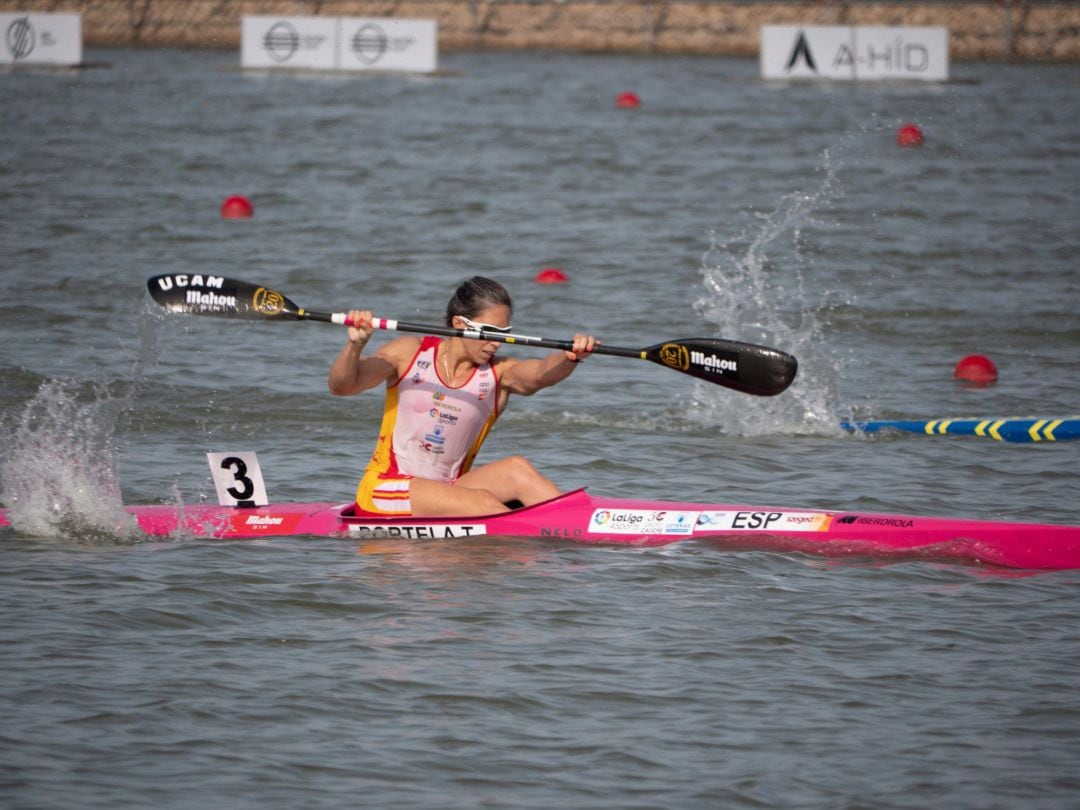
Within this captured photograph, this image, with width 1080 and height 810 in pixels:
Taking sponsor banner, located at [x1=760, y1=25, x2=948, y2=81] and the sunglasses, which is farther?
sponsor banner, located at [x1=760, y1=25, x2=948, y2=81]

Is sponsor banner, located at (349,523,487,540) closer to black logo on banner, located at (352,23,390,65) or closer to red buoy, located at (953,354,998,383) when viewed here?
red buoy, located at (953,354,998,383)

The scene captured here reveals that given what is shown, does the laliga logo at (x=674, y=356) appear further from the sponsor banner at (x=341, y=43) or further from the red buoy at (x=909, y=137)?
the sponsor banner at (x=341, y=43)

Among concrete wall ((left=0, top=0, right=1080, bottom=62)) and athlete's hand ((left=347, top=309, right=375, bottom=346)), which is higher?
concrete wall ((left=0, top=0, right=1080, bottom=62))

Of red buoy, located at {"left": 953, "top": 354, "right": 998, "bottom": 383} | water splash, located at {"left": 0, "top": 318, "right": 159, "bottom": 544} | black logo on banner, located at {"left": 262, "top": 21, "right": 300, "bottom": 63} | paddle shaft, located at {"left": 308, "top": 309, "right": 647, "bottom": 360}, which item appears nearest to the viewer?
paddle shaft, located at {"left": 308, "top": 309, "right": 647, "bottom": 360}

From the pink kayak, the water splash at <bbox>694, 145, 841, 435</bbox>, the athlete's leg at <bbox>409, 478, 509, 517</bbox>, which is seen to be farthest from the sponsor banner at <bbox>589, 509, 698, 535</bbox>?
the water splash at <bbox>694, 145, 841, 435</bbox>

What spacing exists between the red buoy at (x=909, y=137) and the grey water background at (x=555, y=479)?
24.5 inches

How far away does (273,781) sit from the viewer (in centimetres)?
518

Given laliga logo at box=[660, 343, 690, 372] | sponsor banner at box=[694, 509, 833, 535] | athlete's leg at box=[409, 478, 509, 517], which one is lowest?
sponsor banner at box=[694, 509, 833, 535]

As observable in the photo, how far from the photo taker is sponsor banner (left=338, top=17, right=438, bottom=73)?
103 feet

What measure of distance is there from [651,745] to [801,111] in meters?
22.9

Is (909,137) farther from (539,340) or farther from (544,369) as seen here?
(544,369)

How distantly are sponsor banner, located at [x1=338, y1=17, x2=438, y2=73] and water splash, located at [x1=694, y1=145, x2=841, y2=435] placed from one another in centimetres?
1283

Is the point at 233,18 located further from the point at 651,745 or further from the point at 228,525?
the point at 651,745

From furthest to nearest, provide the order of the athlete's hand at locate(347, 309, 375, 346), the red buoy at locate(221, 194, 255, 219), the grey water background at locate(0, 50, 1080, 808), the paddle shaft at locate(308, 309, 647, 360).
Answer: the red buoy at locate(221, 194, 255, 219)
the paddle shaft at locate(308, 309, 647, 360)
the athlete's hand at locate(347, 309, 375, 346)
the grey water background at locate(0, 50, 1080, 808)
